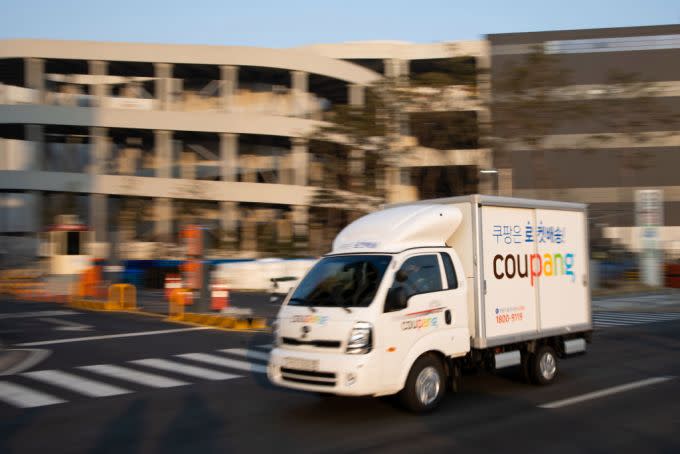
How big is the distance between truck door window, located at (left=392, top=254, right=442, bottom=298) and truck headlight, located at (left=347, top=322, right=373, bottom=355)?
0.81 m

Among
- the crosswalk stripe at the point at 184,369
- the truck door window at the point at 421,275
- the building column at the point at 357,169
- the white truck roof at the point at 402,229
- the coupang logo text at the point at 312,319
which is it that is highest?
the building column at the point at 357,169

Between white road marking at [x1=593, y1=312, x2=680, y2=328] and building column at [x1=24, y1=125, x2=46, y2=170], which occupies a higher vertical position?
building column at [x1=24, y1=125, x2=46, y2=170]

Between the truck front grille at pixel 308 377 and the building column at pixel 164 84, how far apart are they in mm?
38929

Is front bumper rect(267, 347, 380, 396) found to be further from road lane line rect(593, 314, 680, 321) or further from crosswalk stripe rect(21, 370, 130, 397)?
road lane line rect(593, 314, 680, 321)

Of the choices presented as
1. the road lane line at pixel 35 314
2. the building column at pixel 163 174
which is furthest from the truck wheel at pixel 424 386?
the building column at pixel 163 174

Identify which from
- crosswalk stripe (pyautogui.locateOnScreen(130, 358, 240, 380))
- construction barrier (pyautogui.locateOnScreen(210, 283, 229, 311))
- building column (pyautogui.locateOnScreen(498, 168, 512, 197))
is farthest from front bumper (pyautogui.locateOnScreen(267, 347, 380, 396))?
building column (pyautogui.locateOnScreen(498, 168, 512, 197))

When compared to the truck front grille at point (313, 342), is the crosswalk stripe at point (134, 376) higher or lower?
lower

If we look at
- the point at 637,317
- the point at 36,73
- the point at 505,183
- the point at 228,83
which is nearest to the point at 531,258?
the point at 637,317

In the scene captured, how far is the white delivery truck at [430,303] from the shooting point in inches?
330

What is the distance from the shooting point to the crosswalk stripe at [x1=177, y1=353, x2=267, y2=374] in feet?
42.9

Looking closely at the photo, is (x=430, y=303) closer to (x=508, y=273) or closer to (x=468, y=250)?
(x=468, y=250)

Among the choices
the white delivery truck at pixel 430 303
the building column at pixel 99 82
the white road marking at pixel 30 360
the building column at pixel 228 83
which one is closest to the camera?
the white delivery truck at pixel 430 303

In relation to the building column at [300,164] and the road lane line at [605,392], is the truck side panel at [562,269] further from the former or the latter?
the building column at [300,164]

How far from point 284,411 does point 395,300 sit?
220cm
